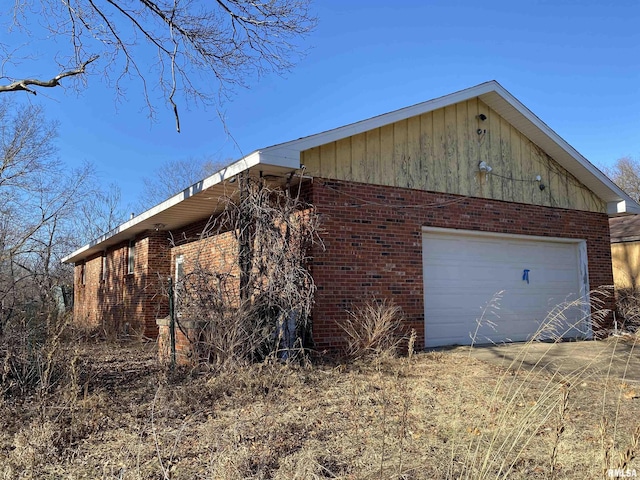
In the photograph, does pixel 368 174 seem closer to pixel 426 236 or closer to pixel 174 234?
pixel 426 236

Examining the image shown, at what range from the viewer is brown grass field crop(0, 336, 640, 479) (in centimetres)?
345

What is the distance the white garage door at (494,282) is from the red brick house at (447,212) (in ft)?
0.09

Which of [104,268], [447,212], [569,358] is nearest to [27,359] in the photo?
[447,212]

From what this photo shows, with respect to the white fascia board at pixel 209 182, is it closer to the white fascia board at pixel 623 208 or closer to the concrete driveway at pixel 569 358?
the concrete driveway at pixel 569 358

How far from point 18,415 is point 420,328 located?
635 centimetres

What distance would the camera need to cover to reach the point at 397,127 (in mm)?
9336

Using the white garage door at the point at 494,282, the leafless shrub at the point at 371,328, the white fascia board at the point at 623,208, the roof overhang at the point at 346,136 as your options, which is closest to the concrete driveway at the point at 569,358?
the white garage door at the point at 494,282

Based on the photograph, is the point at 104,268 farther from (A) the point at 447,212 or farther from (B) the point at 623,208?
(B) the point at 623,208

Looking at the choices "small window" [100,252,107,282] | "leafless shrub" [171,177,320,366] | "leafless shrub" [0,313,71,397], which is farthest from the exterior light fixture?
"small window" [100,252,107,282]

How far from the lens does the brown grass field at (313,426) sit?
3.45 metres

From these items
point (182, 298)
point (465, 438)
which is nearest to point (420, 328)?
point (182, 298)

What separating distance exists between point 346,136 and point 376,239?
6.16 ft

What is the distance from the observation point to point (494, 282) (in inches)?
410

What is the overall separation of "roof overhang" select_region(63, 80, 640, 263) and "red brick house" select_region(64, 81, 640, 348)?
3 centimetres
